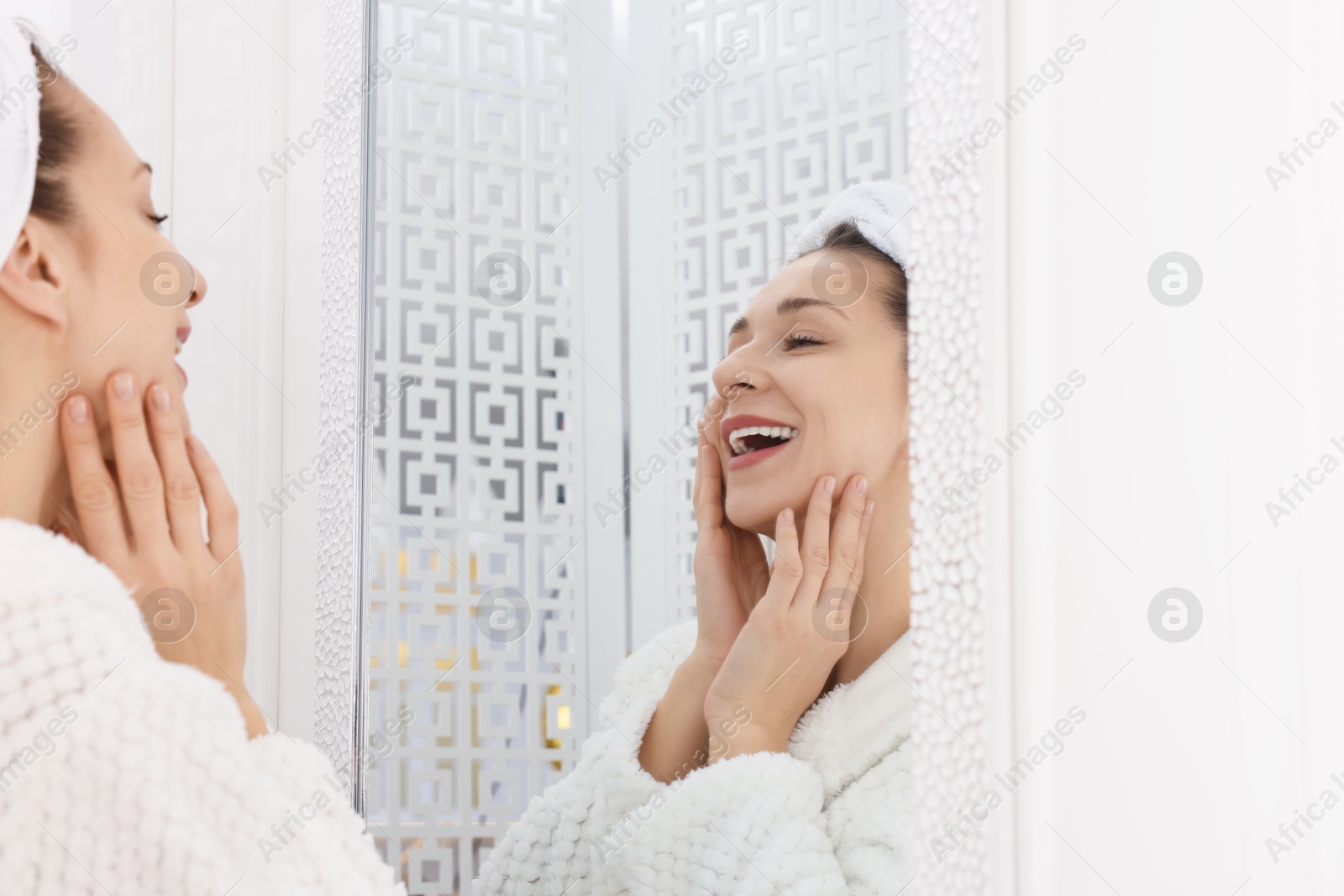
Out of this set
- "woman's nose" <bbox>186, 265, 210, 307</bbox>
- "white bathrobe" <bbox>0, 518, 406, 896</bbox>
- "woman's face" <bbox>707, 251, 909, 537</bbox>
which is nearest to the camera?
"white bathrobe" <bbox>0, 518, 406, 896</bbox>

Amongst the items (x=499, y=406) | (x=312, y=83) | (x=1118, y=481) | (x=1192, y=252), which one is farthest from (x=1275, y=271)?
(x=312, y=83)

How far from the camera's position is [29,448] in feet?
2.88

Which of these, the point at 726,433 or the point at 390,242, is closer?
the point at 726,433

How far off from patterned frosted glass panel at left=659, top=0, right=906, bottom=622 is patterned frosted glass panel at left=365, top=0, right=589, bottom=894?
0.61ft

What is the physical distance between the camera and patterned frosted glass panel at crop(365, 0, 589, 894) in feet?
3.77

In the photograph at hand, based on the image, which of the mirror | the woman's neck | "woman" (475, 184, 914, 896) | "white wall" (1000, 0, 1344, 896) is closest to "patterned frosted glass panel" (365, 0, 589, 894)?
the mirror

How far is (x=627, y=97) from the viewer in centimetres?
112

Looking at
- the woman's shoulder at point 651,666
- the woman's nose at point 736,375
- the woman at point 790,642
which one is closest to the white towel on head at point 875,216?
the woman at point 790,642

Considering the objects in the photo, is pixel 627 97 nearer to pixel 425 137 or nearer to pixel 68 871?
pixel 425 137

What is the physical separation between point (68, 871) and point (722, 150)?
749 mm

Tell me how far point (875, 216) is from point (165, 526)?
2.08 ft

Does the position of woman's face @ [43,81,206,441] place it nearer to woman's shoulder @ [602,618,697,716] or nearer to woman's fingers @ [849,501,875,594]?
woman's shoulder @ [602,618,697,716]

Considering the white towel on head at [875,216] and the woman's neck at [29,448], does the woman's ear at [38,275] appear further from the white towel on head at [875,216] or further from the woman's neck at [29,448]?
the white towel on head at [875,216]

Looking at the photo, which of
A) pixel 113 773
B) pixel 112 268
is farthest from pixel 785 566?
pixel 112 268
